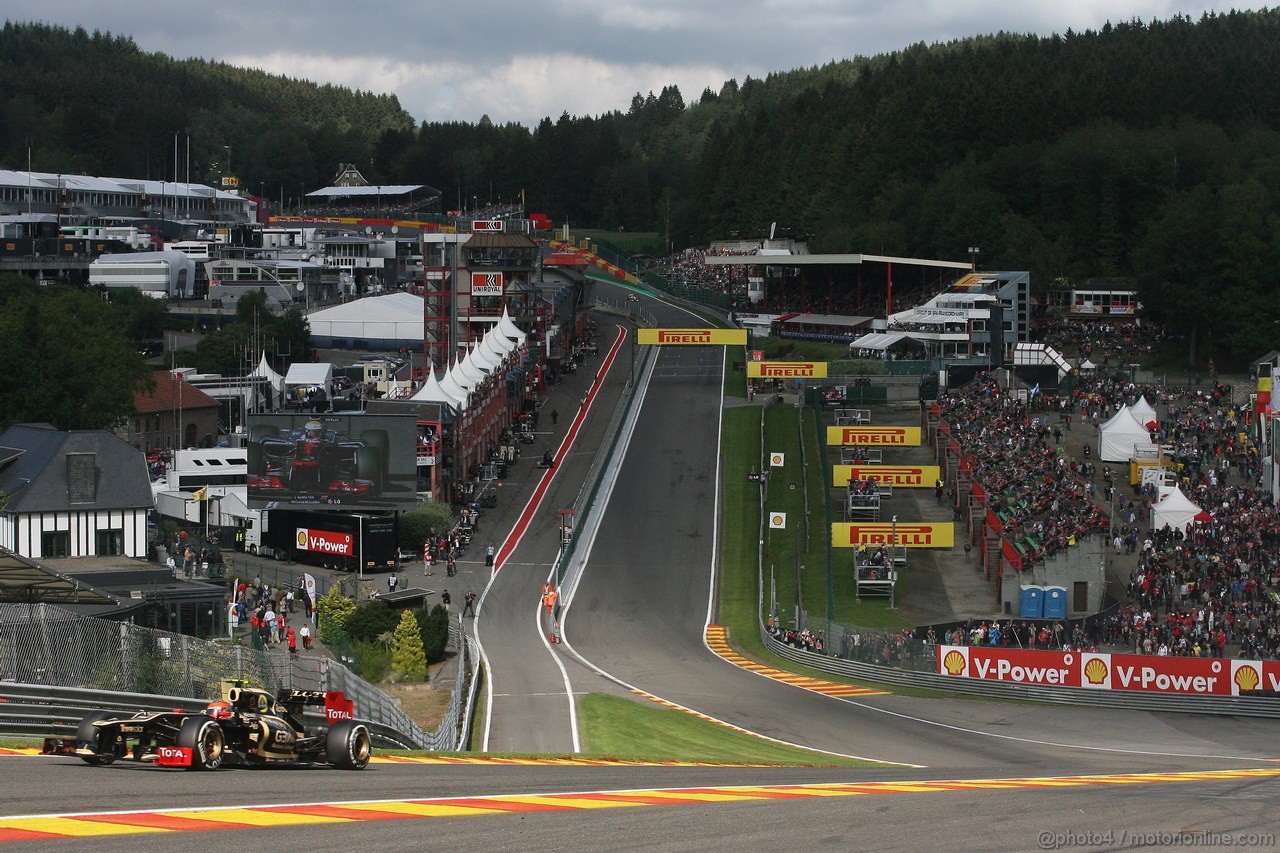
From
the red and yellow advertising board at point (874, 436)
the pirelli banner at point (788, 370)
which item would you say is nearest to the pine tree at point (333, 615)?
the red and yellow advertising board at point (874, 436)

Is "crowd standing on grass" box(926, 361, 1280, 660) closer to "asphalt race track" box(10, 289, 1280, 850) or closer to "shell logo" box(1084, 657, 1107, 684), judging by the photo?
"shell logo" box(1084, 657, 1107, 684)

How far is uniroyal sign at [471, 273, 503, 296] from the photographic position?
106312 millimetres

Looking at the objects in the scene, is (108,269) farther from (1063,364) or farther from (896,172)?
(1063,364)

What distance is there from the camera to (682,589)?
60.8 meters

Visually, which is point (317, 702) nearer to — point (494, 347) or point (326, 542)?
point (326, 542)

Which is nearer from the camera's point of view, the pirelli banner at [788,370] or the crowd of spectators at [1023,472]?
the crowd of spectators at [1023,472]

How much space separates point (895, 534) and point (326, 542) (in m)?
22.0

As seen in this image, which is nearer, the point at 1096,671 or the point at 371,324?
the point at 1096,671

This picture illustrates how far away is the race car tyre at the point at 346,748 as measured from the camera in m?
19.3

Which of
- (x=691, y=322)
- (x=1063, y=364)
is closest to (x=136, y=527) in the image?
(x=1063, y=364)

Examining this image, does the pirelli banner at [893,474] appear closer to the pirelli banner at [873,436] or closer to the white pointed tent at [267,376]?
the pirelli banner at [873,436]

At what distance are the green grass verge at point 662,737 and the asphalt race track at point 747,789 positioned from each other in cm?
88

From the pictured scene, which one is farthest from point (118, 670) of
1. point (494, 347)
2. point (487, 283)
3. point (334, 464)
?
point (487, 283)

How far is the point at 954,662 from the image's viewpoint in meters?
46.1
